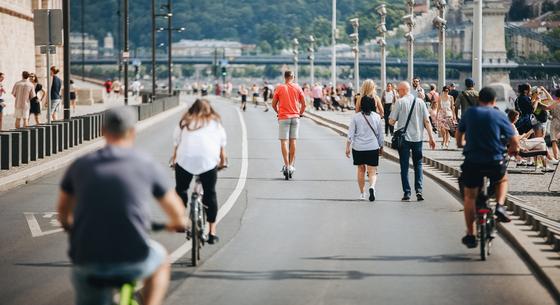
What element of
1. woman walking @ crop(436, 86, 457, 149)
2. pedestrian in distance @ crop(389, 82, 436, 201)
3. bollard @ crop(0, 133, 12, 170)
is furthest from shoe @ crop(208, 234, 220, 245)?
woman walking @ crop(436, 86, 457, 149)

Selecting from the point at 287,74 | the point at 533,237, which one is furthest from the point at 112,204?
the point at 287,74

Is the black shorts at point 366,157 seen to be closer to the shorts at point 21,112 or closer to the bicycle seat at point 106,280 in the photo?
the bicycle seat at point 106,280

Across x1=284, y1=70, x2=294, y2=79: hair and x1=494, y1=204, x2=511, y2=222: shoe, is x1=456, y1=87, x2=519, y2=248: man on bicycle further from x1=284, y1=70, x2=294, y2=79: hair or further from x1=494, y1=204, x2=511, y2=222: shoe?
x1=284, y1=70, x2=294, y2=79: hair

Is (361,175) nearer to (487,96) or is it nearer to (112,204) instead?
(487,96)

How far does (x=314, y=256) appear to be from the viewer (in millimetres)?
13250

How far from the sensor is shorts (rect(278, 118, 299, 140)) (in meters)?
23.2

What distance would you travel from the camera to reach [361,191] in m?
19.7

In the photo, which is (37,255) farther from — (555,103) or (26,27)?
(26,27)

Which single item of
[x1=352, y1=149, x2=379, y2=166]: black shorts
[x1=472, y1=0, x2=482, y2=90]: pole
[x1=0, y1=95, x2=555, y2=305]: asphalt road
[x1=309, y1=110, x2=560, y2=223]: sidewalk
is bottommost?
[x1=0, y1=95, x2=555, y2=305]: asphalt road

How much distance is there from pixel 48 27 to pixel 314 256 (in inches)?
751

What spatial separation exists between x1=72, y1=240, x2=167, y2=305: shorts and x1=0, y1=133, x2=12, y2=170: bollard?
59.6 ft

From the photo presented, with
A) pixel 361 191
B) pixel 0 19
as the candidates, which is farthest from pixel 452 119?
pixel 0 19

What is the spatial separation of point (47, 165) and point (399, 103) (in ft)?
30.6

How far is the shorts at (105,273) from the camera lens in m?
6.61
